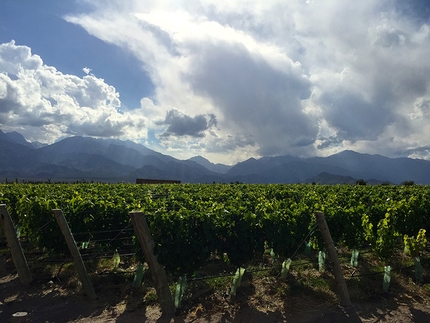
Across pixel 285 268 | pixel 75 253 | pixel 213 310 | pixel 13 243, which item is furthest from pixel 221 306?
pixel 13 243

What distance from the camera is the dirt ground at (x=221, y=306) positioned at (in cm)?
567

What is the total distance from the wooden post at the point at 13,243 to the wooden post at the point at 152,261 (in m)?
3.84

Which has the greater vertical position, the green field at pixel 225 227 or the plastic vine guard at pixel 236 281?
the green field at pixel 225 227

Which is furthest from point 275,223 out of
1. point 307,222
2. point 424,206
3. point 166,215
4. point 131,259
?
point 424,206

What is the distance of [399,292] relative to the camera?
265 inches

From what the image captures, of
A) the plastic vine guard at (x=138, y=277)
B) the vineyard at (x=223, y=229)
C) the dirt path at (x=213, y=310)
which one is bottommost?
the dirt path at (x=213, y=310)

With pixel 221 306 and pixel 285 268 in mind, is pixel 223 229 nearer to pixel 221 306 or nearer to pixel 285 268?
pixel 221 306

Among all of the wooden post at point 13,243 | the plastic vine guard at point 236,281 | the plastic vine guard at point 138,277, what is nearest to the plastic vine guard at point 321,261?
the plastic vine guard at point 236,281

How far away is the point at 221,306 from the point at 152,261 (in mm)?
1796

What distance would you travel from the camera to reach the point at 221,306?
238 inches

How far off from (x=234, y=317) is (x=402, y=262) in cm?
604

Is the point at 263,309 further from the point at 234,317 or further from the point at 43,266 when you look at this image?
the point at 43,266

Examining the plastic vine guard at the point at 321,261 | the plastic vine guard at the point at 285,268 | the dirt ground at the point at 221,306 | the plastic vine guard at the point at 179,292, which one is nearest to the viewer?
the dirt ground at the point at 221,306

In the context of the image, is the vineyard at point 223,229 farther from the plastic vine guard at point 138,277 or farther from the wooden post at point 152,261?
the plastic vine guard at point 138,277
